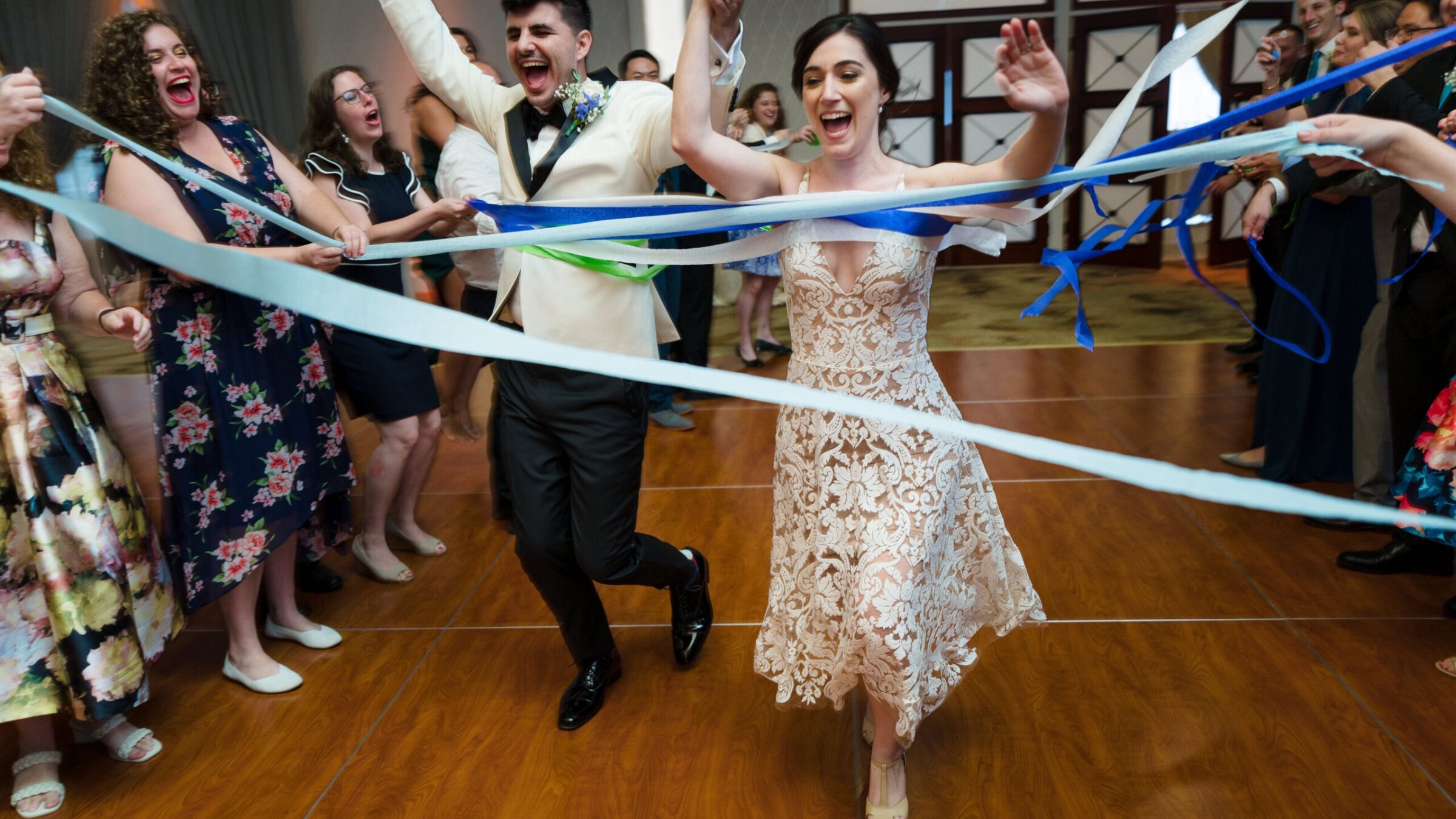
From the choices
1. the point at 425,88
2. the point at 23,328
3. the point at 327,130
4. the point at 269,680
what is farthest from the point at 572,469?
Answer: the point at 425,88

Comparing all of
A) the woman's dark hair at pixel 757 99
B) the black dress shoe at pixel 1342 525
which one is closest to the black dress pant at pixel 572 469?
the black dress shoe at pixel 1342 525

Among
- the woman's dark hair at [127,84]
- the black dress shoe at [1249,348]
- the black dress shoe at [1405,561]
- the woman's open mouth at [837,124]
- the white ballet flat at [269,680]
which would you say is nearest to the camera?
the woman's open mouth at [837,124]

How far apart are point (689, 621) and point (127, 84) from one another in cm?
179

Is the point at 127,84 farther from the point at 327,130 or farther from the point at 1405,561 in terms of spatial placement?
the point at 1405,561

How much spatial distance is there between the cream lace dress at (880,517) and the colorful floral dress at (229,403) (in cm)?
131

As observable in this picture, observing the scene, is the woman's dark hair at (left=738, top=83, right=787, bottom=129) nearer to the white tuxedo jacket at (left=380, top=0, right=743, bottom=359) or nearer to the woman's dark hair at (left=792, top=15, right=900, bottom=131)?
the white tuxedo jacket at (left=380, top=0, right=743, bottom=359)

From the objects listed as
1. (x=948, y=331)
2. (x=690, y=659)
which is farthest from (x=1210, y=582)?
(x=948, y=331)

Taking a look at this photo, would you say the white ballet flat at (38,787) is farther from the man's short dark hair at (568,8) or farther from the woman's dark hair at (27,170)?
the man's short dark hair at (568,8)

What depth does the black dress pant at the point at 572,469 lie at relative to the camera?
84.2 inches

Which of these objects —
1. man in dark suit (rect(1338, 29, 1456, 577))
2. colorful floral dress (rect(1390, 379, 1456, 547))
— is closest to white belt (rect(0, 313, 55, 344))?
colorful floral dress (rect(1390, 379, 1456, 547))

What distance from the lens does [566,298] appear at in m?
2.11

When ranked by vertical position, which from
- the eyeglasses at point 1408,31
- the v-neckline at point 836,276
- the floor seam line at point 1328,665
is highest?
the eyeglasses at point 1408,31

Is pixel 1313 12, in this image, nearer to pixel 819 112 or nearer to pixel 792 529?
pixel 819 112

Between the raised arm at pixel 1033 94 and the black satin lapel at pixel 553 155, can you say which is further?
the black satin lapel at pixel 553 155
